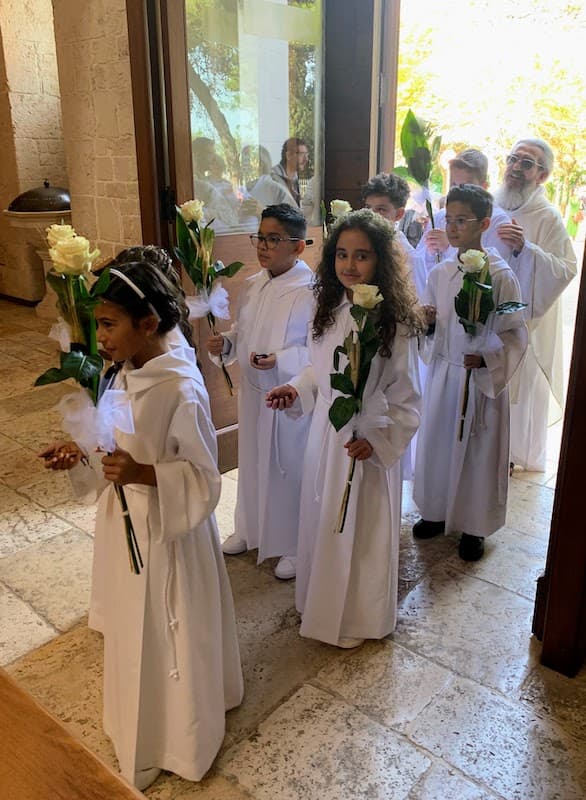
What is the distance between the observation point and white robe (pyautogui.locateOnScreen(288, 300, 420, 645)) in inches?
85.6

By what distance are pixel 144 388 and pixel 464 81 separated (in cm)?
773

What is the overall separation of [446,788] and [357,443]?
0.97m

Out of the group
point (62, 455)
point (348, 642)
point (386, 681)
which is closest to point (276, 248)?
point (62, 455)

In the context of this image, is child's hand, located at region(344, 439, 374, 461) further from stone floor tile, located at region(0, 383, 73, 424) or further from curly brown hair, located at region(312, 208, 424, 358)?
stone floor tile, located at region(0, 383, 73, 424)

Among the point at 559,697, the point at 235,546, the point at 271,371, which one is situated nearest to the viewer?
the point at 559,697

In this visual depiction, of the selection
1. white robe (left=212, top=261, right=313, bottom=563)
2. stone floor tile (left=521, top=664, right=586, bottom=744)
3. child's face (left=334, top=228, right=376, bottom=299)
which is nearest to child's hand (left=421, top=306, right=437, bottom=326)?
white robe (left=212, top=261, right=313, bottom=563)

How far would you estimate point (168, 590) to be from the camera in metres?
1.68

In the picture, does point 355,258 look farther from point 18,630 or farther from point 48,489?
point 48,489

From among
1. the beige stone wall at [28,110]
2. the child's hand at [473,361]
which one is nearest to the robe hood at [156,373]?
the child's hand at [473,361]

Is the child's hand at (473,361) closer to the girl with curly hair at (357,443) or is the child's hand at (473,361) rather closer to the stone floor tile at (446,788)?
the girl with curly hair at (357,443)

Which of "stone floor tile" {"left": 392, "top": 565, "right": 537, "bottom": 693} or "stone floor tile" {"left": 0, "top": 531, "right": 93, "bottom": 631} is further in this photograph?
"stone floor tile" {"left": 0, "top": 531, "right": 93, "bottom": 631}

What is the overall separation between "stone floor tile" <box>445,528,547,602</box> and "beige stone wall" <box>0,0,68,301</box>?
6.71 metres

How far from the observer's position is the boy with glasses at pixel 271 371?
8.41 feet

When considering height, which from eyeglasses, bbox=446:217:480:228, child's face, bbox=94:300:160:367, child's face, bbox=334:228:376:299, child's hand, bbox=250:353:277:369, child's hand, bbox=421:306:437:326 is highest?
eyeglasses, bbox=446:217:480:228
